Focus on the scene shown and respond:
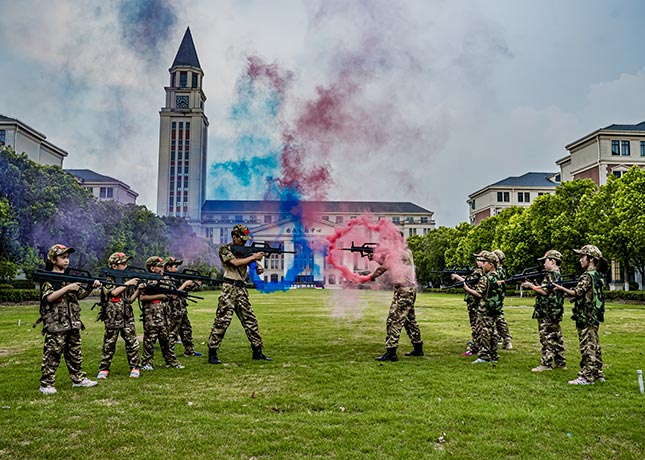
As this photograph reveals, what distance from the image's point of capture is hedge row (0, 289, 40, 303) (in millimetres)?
35406

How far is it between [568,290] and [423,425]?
4.84 metres

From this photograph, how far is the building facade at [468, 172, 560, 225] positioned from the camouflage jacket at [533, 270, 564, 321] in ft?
322

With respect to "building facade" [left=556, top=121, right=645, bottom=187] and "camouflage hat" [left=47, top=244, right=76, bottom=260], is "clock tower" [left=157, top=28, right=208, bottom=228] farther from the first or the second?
"camouflage hat" [left=47, top=244, right=76, bottom=260]

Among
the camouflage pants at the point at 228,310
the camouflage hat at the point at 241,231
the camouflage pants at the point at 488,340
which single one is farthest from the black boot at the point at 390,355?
the camouflage hat at the point at 241,231

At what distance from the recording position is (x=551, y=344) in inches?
421

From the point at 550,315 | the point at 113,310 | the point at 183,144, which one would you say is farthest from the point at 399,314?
the point at 183,144

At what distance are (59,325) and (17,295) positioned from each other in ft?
108

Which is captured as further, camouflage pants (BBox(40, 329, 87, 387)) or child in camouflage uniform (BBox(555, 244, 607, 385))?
child in camouflage uniform (BBox(555, 244, 607, 385))

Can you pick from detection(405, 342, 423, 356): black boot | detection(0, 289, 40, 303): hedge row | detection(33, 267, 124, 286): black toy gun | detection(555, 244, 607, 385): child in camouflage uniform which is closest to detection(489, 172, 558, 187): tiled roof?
detection(0, 289, 40, 303): hedge row

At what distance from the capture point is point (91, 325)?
20719mm

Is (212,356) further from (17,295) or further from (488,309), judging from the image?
(17,295)

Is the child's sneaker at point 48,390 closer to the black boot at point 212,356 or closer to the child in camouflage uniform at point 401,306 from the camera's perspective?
the black boot at point 212,356

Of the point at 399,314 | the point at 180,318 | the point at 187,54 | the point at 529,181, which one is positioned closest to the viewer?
the point at 399,314

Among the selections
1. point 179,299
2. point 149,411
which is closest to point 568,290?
point 149,411
